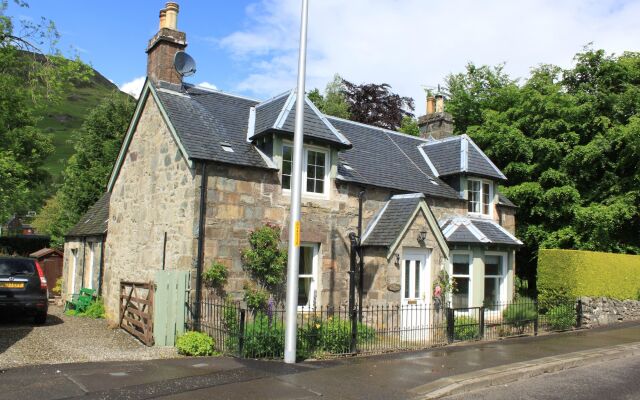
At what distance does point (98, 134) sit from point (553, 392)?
93.9 feet

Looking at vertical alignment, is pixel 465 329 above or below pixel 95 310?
above

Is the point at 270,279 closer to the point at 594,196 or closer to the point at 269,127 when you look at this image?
the point at 269,127

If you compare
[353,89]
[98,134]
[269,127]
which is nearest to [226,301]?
[269,127]

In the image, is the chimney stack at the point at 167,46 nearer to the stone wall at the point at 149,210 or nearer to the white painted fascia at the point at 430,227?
the stone wall at the point at 149,210

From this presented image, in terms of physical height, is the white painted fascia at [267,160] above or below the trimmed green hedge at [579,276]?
above

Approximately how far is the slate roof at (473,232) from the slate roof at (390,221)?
2.21 metres

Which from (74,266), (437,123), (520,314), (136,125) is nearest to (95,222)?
(74,266)

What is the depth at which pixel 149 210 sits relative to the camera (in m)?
15.7

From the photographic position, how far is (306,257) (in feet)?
50.8

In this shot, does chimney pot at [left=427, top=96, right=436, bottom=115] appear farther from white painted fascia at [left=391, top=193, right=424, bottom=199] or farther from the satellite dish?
the satellite dish

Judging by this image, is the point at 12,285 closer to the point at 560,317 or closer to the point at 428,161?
the point at 428,161

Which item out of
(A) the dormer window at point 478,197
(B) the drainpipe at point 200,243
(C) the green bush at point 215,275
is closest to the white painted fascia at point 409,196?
(A) the dormer window at point 478,197

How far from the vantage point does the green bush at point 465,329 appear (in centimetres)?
1469

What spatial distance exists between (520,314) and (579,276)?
3.83m
